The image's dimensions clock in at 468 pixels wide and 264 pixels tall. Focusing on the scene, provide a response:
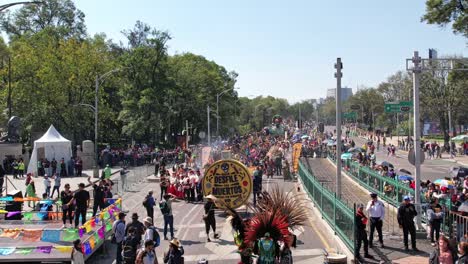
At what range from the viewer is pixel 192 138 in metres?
74.5

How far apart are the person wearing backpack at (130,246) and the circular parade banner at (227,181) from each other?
5169 mm

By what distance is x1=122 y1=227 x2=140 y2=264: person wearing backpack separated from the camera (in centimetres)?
1173

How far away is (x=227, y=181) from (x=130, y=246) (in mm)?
5953

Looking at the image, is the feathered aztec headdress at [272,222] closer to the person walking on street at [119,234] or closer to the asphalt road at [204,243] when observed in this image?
the asphalt road at [204,243]

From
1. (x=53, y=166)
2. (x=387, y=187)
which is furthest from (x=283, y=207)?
(x=53, y=166)

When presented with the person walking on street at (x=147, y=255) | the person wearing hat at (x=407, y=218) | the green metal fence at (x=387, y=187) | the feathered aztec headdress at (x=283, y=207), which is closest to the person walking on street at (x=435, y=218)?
the green metal fence at (x=387, y=187)

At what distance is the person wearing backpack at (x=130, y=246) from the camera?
1173cm

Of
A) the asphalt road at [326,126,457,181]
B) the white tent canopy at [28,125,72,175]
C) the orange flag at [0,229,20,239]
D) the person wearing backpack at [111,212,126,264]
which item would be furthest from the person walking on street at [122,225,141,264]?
the asphalt road at [326,126,457,181]

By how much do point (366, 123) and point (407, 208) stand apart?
11501cm

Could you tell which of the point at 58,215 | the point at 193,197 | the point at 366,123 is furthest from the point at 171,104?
the point at 366,123

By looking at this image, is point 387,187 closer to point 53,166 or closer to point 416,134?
point 416,134

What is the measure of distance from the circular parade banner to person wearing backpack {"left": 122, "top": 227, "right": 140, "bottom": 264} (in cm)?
517

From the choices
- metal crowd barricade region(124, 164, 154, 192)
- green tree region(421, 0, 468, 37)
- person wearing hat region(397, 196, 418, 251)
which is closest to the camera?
person wearing hat region(397, 196, 418, 251)

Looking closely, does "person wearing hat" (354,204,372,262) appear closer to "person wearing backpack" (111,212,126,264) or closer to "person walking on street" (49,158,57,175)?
"person wearing backpack" (111,212,126,264)
